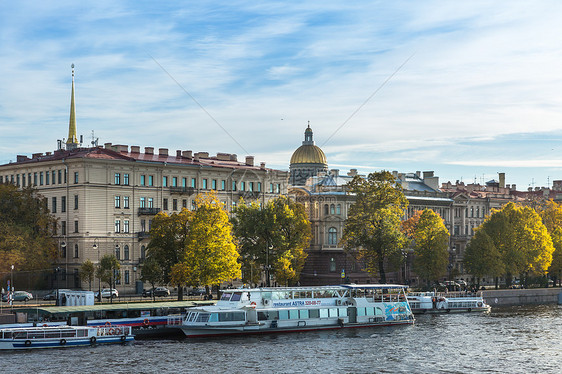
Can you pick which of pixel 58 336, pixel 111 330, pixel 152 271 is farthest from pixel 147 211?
pixel 58 336

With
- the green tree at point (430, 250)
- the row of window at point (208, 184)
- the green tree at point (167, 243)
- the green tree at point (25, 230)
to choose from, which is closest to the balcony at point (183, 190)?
the row of window at point (208, 184)

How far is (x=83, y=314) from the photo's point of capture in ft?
224

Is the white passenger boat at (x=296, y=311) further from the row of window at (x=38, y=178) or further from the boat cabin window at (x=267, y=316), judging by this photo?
the row of window at (x=38, y=178)

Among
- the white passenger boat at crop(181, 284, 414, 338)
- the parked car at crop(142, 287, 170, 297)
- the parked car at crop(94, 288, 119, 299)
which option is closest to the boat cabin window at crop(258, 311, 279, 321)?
the white passenger boat at crop(181, 284, 414, 338)

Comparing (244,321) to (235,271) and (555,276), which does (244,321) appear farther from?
(555,276)

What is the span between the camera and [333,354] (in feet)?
194

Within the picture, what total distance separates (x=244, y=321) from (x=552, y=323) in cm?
2703

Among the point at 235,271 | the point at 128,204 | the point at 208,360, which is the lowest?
the point at 208,360

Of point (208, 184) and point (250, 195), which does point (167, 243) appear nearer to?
point (208, 184)

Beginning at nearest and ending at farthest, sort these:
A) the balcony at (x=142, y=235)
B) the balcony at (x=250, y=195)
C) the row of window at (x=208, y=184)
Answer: the balcony at (x=142, y=235) < the row of window at (x=208, y=184) < the balcony at (x=250, y=195)

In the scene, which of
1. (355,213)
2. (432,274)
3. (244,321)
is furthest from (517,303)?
(244,321)

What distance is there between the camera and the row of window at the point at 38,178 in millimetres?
94625

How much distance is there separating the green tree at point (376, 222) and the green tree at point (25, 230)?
28.7 m

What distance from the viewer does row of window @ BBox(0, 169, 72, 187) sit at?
9462cm
